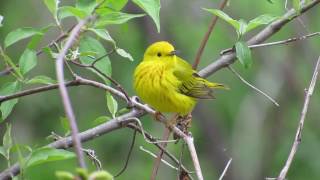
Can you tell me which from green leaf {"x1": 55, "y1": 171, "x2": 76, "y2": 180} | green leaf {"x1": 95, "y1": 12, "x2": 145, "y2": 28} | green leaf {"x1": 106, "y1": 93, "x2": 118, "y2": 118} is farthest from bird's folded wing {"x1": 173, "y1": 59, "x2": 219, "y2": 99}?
green leaf {"x1": 55, "y1": 171, "x2": 76, "y2": 180}

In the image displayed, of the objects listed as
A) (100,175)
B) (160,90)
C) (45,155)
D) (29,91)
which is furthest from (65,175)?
(160,90)

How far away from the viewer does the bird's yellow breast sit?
13.7ft

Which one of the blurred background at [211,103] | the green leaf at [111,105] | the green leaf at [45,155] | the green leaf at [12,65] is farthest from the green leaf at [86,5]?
the blurred background at [211,103]

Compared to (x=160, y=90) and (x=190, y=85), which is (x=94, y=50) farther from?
(x=190, y=85)

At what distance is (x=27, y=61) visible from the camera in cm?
235

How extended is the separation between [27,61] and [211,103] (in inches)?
229

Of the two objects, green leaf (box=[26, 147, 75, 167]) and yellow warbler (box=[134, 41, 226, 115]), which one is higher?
green leaf (box=[26, 147, 75, 167])

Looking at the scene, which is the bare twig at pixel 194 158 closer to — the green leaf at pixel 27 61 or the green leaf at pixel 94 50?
the green leaf at pixel 94 50

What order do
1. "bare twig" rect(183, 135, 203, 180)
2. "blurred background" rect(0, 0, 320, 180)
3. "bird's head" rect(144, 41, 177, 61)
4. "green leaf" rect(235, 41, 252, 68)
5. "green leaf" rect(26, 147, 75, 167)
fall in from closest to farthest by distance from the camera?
"bare twig" rect(183, 135, 203, 180), "green leaf" rect(26, 147, 75, 167), "green leaf" rect(235, 41, 252, 68), "bird's head" rect(144, 41, 177, 61), "blurred background" rect(0, 0, 320, 180)

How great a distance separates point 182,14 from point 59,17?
222 inches

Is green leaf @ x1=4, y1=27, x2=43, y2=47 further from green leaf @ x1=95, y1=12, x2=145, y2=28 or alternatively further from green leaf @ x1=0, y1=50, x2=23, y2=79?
green leaf @ x1=95, y1=12, x2=145, y2=28

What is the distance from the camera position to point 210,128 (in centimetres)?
718

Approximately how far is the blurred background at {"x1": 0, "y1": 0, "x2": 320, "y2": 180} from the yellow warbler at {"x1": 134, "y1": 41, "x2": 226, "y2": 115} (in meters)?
2.31

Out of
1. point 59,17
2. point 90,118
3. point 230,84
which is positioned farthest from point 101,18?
point 230,84
